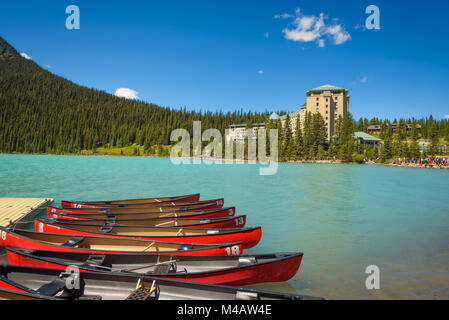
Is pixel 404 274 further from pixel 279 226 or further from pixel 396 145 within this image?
pixel 396 145

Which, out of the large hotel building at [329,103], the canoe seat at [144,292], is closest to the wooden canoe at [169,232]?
the canoe seat at [144,292]

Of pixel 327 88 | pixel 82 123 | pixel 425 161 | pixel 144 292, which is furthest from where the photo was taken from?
pixel 82 123

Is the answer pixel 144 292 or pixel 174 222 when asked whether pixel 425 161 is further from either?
pixel 144 292

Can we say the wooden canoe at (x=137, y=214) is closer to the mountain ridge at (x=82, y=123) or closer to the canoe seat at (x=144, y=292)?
the canoe seat at (x=144, y=292)

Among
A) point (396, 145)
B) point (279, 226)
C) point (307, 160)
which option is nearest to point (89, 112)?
point (307, 160)

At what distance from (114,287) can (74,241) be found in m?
3.17

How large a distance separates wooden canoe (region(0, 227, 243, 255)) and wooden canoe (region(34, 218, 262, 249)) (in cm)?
36

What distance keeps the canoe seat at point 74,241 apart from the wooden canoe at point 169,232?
568 mm

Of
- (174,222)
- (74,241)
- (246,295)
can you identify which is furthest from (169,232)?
(246,295)

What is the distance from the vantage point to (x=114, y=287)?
4.91 meters

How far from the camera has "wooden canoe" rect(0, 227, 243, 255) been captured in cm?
672

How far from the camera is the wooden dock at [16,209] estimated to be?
457 inches
